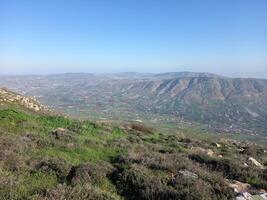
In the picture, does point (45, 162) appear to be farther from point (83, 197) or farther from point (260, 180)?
point (260, 180)

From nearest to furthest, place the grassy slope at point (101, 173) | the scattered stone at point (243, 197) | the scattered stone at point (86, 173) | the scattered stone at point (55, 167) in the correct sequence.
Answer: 1. the grassy slope at point (101, 173)
2. the scattered stone at point (243, 197)
3. the scattered stone at point (86, 173)
4. the scattered stone at point (55, 167)

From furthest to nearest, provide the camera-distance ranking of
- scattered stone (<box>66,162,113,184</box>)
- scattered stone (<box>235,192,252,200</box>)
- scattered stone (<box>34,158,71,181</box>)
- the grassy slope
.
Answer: scattered stone (<box>34,158,71,181</box>) → scattered stone (<box>66,162,113,184</box>) → scattered stone (<box>235,192,252,200</box>) → the grassy slope

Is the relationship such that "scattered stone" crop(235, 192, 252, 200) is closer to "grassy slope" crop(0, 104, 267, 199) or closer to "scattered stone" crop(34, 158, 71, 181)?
"grassy slope" crop(0, 104, 267, 199)

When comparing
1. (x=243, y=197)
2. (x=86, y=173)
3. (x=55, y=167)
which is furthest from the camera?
(x=55, y=167)

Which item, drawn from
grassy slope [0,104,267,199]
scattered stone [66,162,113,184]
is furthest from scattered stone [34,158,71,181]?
scattered stone [66,162,113,184]

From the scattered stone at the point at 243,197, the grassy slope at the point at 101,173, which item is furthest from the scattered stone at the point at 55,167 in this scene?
the scattered stone at the point at 243,197

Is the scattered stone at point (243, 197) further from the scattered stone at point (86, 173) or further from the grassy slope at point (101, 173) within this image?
the scattered stone at point (86, 173)

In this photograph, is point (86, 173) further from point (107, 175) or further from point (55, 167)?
point (55, 167)

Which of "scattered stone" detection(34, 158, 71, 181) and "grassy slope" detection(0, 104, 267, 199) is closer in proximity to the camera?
"grassy slope" detection(0, 104, 267, 199)

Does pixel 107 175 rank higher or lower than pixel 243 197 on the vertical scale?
lower

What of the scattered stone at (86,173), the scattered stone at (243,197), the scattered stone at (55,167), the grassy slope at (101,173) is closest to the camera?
the grassy slope at (101,173)

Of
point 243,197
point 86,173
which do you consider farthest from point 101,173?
point 243,197

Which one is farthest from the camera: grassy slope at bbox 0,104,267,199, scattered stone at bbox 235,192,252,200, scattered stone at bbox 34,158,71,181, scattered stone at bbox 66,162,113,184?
scattered stone at bbox 34,158,71,181

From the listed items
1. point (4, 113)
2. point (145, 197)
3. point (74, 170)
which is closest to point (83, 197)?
point (145, 197)
